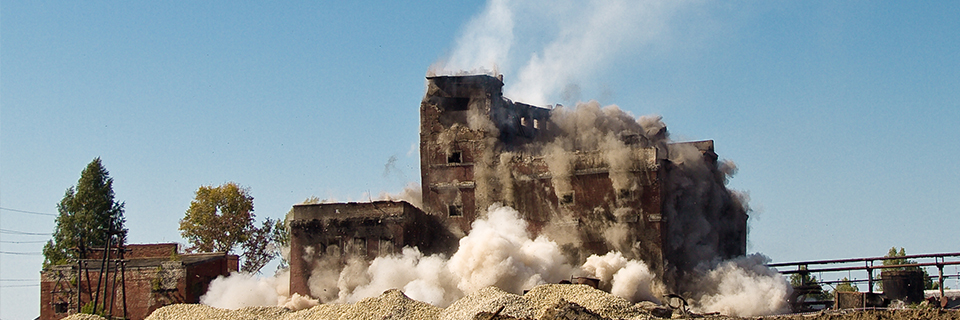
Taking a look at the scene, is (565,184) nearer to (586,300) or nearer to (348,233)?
(348,233)

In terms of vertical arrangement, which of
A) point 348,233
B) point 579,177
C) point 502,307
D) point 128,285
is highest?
point 579,177

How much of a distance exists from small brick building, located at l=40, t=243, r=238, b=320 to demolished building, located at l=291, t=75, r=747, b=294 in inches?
277

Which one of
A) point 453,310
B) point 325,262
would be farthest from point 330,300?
point 453,310

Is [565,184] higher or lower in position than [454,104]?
lower

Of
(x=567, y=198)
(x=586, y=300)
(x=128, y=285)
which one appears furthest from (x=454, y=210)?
(x=128, y=285)

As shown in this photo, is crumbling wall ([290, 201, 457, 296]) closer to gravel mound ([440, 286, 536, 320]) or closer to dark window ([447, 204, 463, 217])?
dark window ([447, 204, 463, 217])

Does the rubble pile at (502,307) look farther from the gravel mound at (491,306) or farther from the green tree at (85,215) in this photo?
the green tree at (85,215)

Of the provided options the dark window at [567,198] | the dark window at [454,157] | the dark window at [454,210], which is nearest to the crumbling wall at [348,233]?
the dark window at [454,210]

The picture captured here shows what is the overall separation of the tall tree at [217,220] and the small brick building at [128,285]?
9.92 meters

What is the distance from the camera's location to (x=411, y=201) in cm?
6425

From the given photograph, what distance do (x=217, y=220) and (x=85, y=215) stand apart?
808 centimetres

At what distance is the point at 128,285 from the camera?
2448 inches

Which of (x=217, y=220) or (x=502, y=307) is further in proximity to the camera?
(x=217, y=220)

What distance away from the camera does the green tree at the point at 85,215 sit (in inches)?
2862
